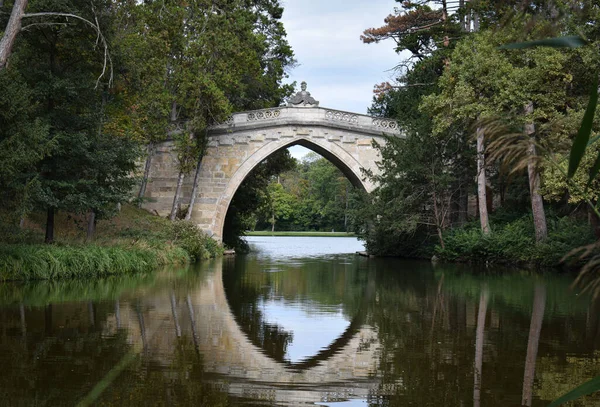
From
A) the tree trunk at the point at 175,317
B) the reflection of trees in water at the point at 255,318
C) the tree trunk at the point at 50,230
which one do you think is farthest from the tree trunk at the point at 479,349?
the tree trunk at the point at 50,230

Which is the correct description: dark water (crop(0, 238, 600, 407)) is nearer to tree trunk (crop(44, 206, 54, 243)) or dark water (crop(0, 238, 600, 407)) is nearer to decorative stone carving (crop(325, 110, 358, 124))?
tree trunk (crop(44, 206, 54, 243))

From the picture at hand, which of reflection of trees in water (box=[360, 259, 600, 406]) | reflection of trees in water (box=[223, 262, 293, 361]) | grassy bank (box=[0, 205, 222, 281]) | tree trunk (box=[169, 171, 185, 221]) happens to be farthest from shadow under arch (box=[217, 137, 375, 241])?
reflection of trees in water (box=[360, 259, 600, 406])

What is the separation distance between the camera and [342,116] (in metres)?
28.6

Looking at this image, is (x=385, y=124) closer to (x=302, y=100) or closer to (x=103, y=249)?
(x=302, y=100)

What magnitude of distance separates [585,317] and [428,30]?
60.3 ft

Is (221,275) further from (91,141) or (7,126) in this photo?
(7,126)

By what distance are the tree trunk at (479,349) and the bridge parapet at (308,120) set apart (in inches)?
675

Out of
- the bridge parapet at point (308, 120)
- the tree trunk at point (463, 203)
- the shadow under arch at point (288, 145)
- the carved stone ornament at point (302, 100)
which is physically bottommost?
the tree trunk at point (463, 203)

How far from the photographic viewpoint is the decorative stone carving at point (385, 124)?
28.5 m

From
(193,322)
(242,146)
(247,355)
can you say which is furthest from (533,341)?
(242,146)

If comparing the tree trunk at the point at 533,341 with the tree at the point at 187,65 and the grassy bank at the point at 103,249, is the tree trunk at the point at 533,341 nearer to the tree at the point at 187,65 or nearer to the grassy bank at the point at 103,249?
A: the grassy bank at the point at 103,249

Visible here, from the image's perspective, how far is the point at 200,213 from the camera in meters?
28.0

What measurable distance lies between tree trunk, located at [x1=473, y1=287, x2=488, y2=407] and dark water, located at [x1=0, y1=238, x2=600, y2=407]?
18 millimetres

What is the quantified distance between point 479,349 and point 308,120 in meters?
22.0
